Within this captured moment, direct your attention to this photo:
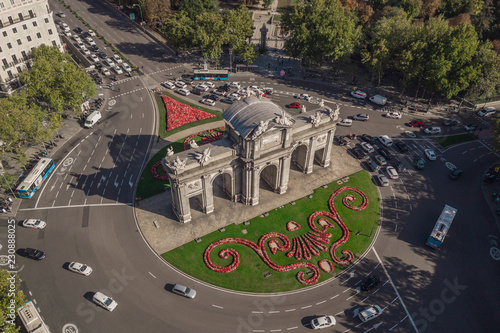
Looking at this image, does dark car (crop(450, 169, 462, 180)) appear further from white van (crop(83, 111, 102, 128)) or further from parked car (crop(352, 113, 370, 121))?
A: white van (crop(83, 111, 102, 128))

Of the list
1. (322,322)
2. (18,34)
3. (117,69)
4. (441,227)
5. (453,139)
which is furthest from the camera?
(117,69)

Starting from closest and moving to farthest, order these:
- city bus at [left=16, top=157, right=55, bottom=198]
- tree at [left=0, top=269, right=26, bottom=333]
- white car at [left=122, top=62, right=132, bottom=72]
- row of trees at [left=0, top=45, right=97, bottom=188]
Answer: tree at [left=0, top=269, right=26, bottom=333]
city bus at [left=16, top=157, right=55, bottom=198]
row of trees at [left=0, top=45, right=97, bottom=188]
white car at [left=122, top=62, right=132, bottom=72]

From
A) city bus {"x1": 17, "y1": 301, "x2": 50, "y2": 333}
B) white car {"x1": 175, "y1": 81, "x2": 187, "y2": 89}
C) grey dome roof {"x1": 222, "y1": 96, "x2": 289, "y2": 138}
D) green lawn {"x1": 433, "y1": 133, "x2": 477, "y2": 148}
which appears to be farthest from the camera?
white car {"x1": 175, "y1": 81, "x2": 187, "y2": 89}

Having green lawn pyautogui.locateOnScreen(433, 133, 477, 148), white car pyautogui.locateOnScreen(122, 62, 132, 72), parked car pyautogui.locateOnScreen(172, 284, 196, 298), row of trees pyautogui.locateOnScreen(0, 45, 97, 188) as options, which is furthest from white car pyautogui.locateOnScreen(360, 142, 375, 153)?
white car pyautogui.locateOnScreen(122, 62, 132, 72)

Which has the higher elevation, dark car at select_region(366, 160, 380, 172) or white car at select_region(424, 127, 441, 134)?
white car at select_region(424, 127, 441, 134)

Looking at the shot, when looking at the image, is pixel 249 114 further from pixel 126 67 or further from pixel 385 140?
pixel 126 67

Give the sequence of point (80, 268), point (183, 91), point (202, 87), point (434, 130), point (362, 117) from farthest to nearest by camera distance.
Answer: point (202, 87)
point (183, 91)
point (362, 117)
point (434, 130)
point (80, 268)

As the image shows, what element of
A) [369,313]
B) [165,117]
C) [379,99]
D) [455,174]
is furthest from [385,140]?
[165,117]

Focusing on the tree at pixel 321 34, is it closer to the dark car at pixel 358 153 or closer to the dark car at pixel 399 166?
the dark car at pixel 358 153
